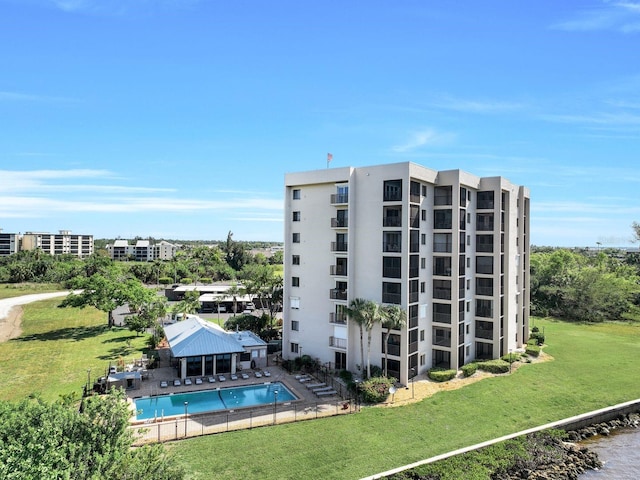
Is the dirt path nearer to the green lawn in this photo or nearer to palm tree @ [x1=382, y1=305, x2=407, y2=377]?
the green lawn

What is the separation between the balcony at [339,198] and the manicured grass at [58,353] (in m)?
24.9

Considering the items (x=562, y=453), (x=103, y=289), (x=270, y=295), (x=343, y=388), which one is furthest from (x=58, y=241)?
(x=562, y=453)

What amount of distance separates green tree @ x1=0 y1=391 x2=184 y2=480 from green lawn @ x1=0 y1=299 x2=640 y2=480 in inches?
83.2

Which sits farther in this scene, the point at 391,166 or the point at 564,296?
the point at 564,296

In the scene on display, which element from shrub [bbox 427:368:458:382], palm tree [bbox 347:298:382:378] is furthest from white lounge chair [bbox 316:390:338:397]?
shrub [bbox 427:368:458:382]

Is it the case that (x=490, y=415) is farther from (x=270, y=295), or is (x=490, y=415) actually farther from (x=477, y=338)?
(x=270, y=295)

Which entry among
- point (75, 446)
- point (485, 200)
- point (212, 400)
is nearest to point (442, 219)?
point (485, 200)

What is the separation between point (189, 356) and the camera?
114 ft

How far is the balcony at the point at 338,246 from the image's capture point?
36941 millimetres

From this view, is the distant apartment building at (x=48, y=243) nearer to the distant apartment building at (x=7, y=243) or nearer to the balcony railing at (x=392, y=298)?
the distant apartment building at (x=7, y=243)

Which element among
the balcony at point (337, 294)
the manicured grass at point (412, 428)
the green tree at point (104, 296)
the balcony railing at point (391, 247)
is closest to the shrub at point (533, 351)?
the manicured grass at point (412, 428)

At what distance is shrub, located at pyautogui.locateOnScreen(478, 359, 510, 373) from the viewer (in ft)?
122

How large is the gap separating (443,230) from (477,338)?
12.4 metres

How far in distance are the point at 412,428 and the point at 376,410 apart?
3.35 metres
